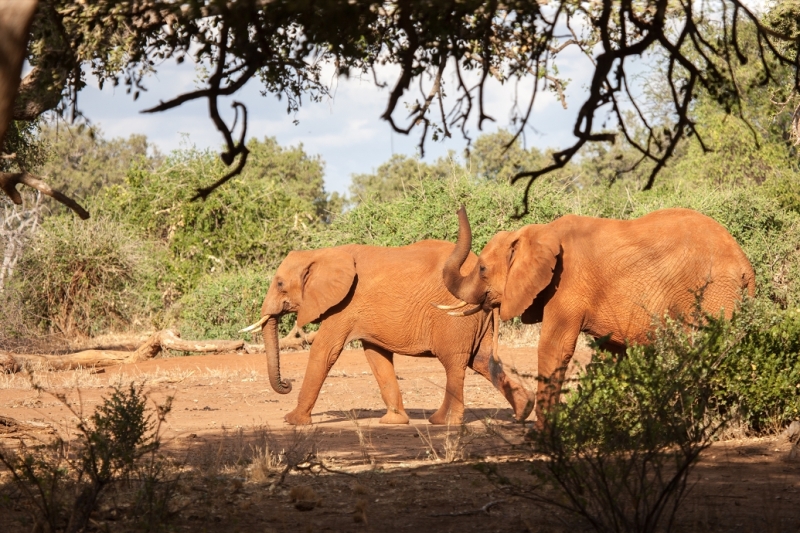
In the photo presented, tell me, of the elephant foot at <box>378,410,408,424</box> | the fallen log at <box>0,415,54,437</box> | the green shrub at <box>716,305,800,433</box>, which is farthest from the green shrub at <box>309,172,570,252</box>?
the green shrub at <box>716,305,800,433</box>

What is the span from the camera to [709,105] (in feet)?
99.3

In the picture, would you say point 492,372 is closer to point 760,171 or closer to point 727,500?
point 727,500

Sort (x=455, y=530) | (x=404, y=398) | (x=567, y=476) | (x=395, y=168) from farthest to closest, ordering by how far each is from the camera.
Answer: (x=395, y=168) < (x=404, y=398) < (x=455, y=530) < (x=567, y=476)

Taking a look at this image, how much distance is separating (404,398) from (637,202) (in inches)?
458

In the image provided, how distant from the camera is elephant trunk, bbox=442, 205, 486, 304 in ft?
34.8

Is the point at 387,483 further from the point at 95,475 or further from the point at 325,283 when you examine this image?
the point at 325,283

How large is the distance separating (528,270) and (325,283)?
280 centimetres

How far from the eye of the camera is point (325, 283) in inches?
456

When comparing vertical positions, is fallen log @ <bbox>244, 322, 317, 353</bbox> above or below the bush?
below

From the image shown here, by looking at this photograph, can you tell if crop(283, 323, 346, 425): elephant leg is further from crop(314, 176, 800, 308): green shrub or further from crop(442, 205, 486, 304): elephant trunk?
crop(314, 176, 800, 308): green shrub

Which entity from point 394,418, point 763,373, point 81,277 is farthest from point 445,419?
point 81,277

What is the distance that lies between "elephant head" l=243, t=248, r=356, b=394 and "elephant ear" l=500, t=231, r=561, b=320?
89.0 inches

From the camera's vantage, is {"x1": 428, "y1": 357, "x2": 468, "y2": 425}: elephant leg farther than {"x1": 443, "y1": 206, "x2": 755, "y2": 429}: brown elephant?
Yes

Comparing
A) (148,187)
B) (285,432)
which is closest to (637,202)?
(148,187)
